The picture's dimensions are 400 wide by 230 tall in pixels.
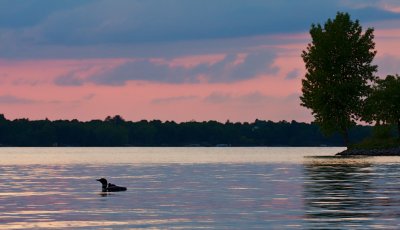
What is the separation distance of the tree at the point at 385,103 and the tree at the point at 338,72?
2599 millimetres

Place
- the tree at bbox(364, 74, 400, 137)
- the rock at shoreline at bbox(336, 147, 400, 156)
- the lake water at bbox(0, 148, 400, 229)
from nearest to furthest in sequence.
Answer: the lake water at bbox(0, 148, 400, 229), the rock at shoreline at bbox(336, 147, 400, 156), the tree at bbox(364, 74, 400, 137)

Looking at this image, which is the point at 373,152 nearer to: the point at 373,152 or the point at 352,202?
the point at 373,152

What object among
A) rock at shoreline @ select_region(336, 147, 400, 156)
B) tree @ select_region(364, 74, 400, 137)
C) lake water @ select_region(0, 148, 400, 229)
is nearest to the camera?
lake water @ select_region(0, 148, 400, 229)

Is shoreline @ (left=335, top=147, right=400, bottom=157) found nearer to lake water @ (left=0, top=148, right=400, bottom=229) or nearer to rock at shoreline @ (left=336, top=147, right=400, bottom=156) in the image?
rock at shoreline @ (left=336, top=147, right=400, bottom=156)

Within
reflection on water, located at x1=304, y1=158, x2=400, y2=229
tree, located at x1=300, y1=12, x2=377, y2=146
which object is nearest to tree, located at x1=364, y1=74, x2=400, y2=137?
tree, located at x1=300, y1=12, x2=377, y2=146

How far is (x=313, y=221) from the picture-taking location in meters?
41.8

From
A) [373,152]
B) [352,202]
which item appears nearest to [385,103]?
[373,152]

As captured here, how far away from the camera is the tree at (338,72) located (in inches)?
7539

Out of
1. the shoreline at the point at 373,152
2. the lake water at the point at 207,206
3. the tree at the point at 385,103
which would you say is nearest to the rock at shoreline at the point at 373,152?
the shoreline at the point at 373,152

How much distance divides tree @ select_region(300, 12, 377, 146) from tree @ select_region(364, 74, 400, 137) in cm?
260

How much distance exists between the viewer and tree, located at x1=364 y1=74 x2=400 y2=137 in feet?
605

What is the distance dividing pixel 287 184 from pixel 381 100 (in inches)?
4601

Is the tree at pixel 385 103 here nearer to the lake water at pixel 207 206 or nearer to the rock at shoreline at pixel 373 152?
the rock at shoreline at pixel 373 152

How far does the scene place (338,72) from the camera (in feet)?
641
